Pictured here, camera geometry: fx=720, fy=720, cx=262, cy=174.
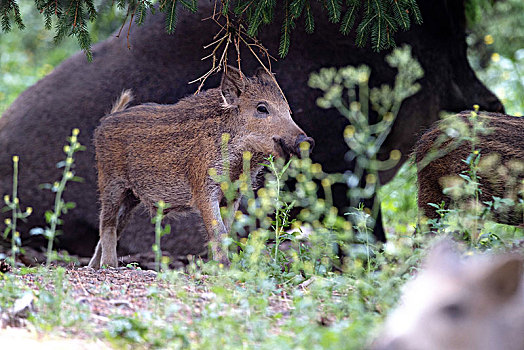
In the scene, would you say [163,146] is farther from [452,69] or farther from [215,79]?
[452,69]

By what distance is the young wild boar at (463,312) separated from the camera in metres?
2.38

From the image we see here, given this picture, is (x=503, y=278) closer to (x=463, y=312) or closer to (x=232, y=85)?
(x=463, y=312)

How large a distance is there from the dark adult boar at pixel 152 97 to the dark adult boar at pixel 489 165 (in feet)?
5.19

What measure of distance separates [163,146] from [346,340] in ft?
Result: 10.1

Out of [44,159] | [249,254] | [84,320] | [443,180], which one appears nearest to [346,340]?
[84,320]

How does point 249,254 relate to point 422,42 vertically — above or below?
below

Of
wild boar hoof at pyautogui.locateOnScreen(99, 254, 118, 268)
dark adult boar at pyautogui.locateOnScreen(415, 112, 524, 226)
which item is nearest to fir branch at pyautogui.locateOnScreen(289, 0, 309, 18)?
dark adult boar at pyautogui.locateOnScreen(415, 112, 524, 226)

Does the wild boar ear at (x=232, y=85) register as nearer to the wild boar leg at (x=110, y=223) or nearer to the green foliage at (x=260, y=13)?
the green foliage at (x=260, y=13)

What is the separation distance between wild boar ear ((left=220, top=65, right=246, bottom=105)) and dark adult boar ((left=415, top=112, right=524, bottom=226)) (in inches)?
55.8

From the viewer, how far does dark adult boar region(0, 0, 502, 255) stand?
6.70 meters

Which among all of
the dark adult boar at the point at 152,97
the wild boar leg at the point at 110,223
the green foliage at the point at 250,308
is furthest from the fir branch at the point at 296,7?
the wild boar leg at the point at 110,223

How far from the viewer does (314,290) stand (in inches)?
142

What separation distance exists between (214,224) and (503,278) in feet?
8.97

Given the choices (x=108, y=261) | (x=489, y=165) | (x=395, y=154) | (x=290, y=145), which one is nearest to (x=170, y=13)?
(x=290, y=145)
